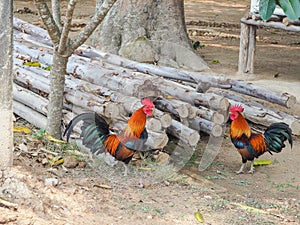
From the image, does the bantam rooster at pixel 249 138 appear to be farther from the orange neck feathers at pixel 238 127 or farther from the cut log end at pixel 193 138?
the cut log end at pixel 193 138

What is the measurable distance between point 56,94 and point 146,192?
4.60ft

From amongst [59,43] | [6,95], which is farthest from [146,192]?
[59,43]

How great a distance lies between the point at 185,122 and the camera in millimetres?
6195

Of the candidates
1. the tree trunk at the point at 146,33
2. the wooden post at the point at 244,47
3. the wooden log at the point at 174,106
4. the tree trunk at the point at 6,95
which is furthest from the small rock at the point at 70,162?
the wooden post at the point at 244,47

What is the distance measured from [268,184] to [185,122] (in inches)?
41.9

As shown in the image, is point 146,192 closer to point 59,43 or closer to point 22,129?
point 59,43

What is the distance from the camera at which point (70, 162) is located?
17.7 ft

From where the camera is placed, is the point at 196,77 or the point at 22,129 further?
the point at 196,77

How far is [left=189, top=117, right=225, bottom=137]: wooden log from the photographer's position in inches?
246

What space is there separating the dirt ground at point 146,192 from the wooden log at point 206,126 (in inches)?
10.0

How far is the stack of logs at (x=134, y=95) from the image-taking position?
5.85 m

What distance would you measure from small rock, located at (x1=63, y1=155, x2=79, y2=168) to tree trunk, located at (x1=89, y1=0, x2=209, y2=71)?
4564 mm

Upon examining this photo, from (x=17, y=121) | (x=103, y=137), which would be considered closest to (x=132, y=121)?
(x=103, y=137)

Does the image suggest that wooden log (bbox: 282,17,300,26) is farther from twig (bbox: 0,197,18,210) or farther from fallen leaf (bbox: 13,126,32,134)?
twig (bbox: 0,197,18,210)
